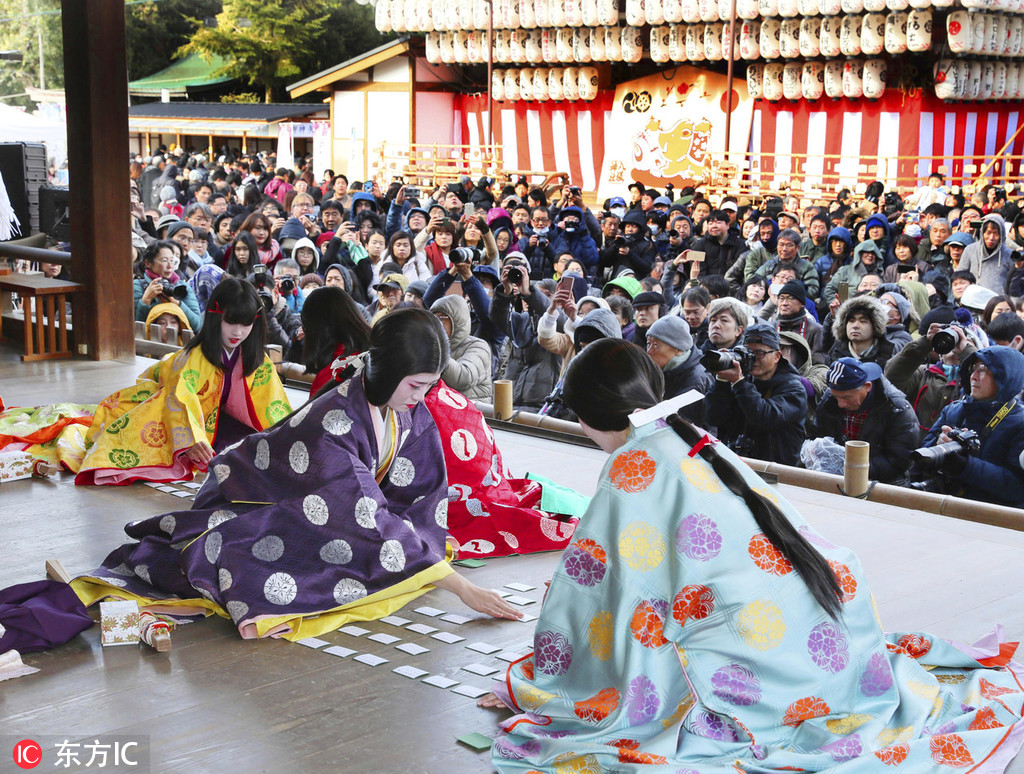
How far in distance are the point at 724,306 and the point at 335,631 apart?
9.40 feet

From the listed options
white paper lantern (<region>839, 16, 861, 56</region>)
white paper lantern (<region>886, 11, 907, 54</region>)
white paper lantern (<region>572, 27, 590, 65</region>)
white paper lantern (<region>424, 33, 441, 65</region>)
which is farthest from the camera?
white paper lantern (<region>424, 33, 441, 65</region>)

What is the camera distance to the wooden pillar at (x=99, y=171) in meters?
6.54

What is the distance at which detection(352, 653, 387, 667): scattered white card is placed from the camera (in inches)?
111

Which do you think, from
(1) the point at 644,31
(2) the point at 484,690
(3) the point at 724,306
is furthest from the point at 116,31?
(1) the point at 644,31

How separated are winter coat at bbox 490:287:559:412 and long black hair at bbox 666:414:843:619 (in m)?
3.52

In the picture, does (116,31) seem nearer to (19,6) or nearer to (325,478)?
(325,478)

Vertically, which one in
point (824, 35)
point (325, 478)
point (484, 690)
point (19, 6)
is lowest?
point (484, 690)

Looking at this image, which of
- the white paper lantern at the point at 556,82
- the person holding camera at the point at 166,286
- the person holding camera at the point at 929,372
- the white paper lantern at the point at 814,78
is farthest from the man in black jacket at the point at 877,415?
the white paper lantern at the point at 556,82

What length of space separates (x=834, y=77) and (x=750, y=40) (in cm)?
135

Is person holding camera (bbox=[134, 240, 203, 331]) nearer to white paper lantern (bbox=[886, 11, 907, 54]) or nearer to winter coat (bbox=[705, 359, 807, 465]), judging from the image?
winter coat (bbox=[705, 359, 807, 465])

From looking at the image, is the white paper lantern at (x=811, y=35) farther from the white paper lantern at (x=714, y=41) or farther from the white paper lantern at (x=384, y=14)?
the white paper lantern at (x=384, y=14)

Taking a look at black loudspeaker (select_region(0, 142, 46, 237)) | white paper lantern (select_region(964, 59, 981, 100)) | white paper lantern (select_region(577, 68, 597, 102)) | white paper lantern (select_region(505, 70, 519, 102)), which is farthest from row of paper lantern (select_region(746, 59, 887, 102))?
black loudspeaker (select_region(0, 142, 46, 237))

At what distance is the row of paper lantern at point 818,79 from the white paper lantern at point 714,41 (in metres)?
0.57

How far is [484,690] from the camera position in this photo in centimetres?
268
